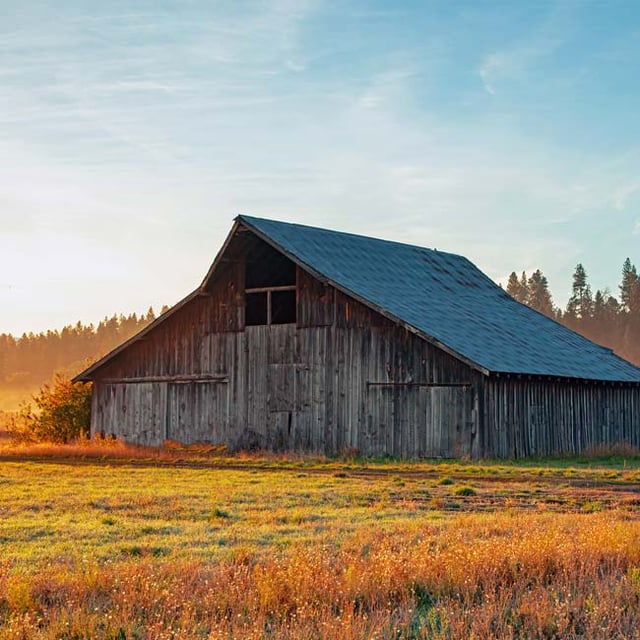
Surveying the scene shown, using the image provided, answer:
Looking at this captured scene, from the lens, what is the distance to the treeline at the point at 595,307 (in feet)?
502

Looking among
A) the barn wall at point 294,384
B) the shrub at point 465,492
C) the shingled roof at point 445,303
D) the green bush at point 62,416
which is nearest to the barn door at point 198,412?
the barn wall at point 294,384

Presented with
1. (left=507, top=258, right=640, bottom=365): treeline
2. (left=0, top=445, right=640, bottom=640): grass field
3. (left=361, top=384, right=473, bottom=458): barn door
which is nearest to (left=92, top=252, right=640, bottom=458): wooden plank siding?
(left=361, top=384, right=473, bottom=458): barn door

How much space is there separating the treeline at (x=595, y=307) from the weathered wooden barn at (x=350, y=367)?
11066 cm

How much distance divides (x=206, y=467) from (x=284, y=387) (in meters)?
7.30

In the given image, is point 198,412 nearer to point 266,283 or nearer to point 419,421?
point 266,283

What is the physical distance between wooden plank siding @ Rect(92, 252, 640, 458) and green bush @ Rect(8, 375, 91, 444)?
2.09 metres

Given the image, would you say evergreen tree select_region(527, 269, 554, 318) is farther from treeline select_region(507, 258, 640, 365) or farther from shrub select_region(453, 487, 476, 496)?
shrub select_region(453, 487, 476, 496)

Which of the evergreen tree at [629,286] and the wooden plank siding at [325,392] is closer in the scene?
the wooden plank siding at [325,392]

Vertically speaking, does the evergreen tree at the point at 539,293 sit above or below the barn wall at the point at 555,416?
above

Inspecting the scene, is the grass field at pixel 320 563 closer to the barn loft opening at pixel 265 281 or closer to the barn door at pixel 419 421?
the barn door at pixel 419 421

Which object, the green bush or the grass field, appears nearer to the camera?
the grass field

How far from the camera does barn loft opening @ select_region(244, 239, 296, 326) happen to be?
4116 cm

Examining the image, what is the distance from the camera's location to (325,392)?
1512 inches

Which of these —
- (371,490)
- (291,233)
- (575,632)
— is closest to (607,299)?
(291,233)
